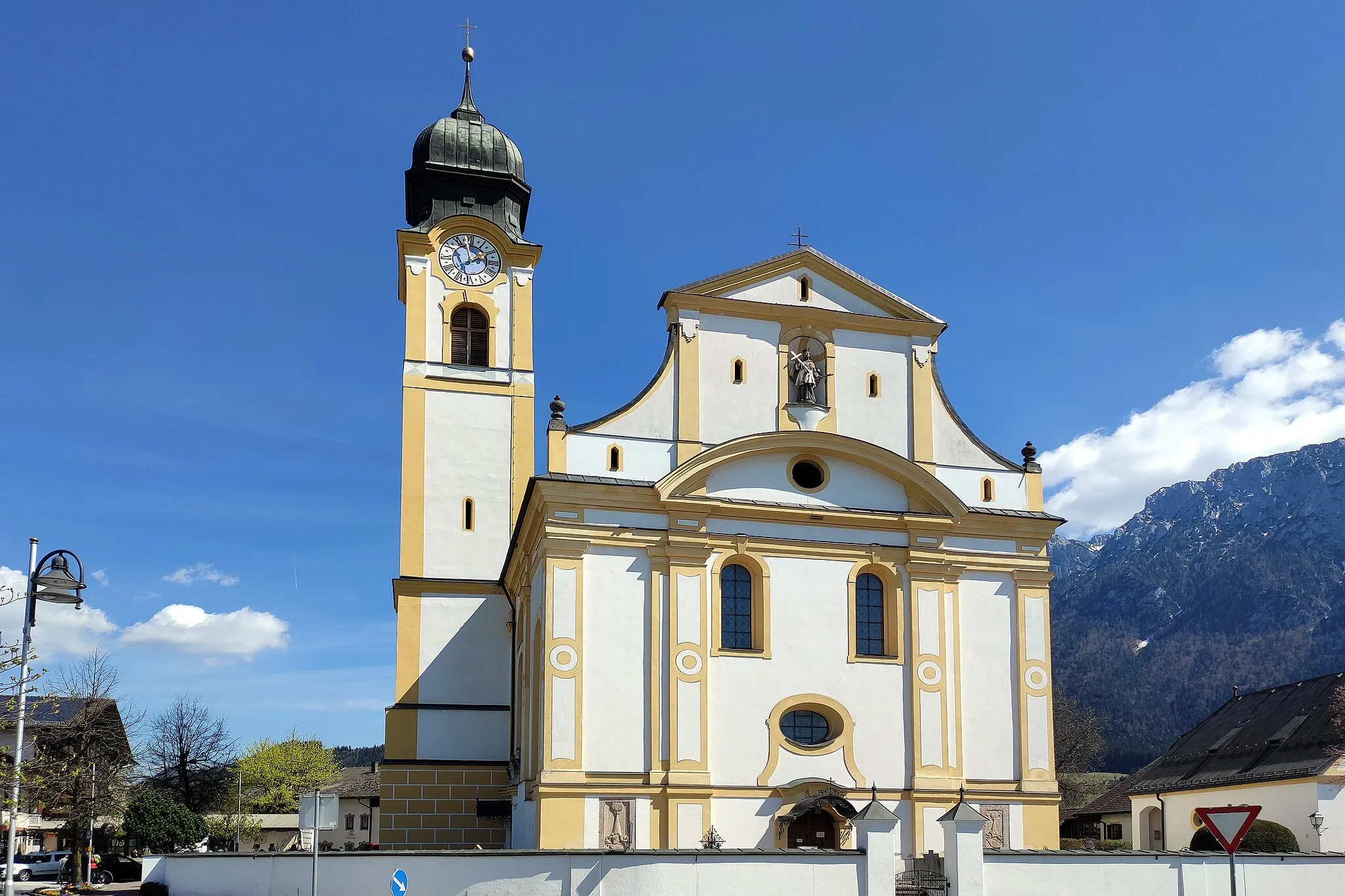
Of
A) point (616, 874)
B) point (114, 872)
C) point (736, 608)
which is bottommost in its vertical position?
point (114, 872)

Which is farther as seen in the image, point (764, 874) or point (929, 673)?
point (929, 673)

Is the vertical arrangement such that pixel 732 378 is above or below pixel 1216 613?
above

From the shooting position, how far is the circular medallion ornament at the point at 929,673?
27.0 meters

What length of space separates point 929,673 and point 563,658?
25.8 feet

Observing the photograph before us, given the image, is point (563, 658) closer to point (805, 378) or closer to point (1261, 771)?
point (805, 378)

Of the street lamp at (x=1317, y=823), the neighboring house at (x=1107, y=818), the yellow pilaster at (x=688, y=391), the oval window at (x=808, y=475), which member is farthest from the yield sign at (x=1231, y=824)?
the neighboring house at (x=1107, y=818)

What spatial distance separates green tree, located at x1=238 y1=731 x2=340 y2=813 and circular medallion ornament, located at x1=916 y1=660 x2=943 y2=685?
5495cm

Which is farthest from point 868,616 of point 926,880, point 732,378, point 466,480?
point 466,480

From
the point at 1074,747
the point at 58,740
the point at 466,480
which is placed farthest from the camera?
the point at 1074,747

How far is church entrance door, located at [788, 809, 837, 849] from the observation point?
25641 mm

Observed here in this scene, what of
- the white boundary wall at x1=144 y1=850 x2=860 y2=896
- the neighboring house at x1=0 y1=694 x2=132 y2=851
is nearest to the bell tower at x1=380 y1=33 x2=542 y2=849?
the neighboring house at x1=0 y1=694 x2=132 y2=851

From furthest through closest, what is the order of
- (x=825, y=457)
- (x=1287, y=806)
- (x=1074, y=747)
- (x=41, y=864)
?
(x=1074, y=747) → (x=41, y=864) → (x=1287, y=806) → (x=825, y=457)

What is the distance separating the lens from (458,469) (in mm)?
36188

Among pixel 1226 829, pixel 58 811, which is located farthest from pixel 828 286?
pixel 58 811
